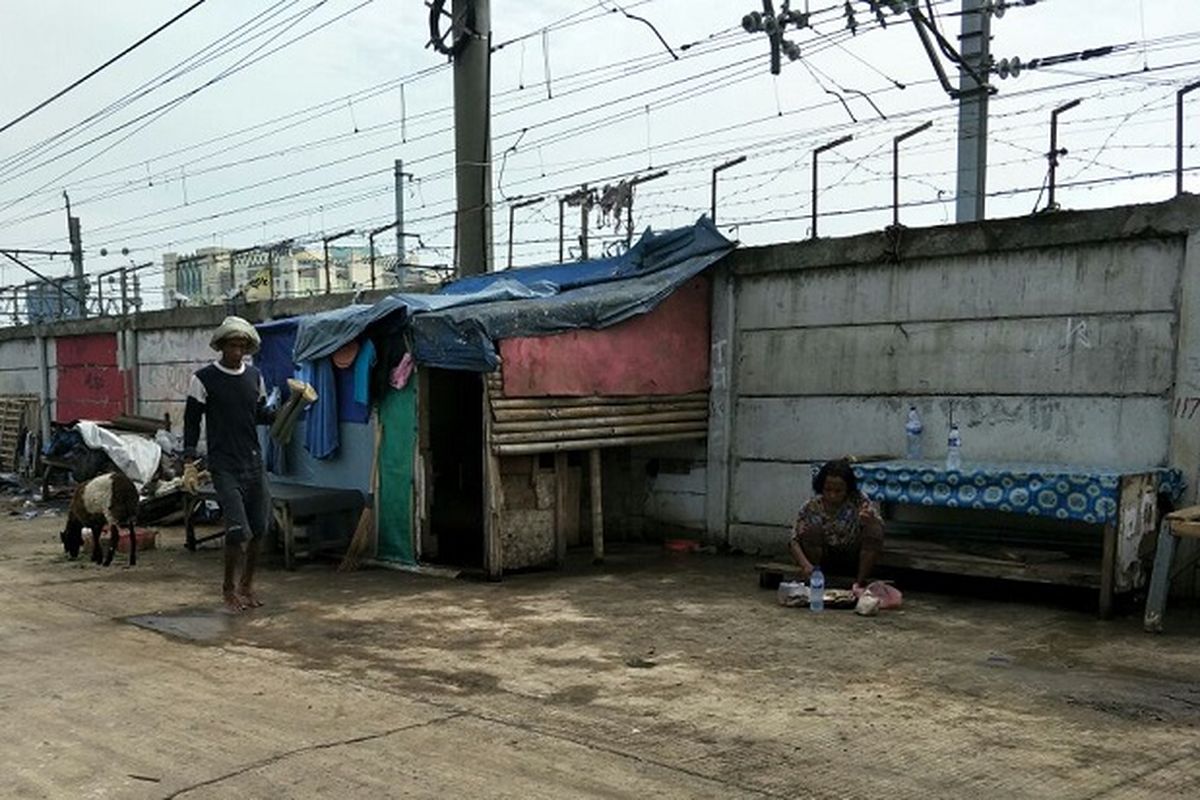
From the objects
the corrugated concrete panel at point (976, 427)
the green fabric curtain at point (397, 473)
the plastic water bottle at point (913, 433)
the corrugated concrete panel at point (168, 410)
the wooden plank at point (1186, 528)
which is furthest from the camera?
the corrugated concrete panel at point (168, 410)

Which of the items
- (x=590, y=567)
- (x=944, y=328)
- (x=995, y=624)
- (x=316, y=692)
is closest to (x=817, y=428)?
(x=944, y=328)

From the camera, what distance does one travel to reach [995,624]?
6926 mm

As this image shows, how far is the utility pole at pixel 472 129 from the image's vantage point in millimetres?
13875

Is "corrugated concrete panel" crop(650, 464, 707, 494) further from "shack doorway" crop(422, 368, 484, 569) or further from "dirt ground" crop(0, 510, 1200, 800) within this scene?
"dirt ground" crop(0, 510, 1200, 800)

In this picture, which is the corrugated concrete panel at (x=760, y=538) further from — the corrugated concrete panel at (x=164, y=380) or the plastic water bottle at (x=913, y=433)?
the corrugated concrete panel at (x=164, y=380)

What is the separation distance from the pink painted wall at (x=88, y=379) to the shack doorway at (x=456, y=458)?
9.24m

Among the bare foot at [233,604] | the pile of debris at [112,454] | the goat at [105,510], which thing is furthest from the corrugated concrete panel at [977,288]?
the pile of debris at [112,454]

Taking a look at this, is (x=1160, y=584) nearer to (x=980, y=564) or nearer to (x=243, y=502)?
(x=980, y=564)

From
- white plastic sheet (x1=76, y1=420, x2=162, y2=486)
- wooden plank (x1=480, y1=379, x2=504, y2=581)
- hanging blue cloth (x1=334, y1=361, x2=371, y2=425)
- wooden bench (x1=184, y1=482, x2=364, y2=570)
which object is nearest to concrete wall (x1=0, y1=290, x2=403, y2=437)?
white plastic sheet (x1=76, y1=420, x2=162, y2=486)

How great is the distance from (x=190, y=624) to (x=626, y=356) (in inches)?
167

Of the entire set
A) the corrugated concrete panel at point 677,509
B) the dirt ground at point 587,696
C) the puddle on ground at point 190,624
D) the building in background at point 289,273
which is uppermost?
the building in background at point 289,273

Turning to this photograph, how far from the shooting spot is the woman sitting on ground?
773cm

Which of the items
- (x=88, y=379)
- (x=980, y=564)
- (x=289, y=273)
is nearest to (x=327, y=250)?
(x=289, y=273)

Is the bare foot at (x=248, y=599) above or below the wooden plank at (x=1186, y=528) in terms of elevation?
below
